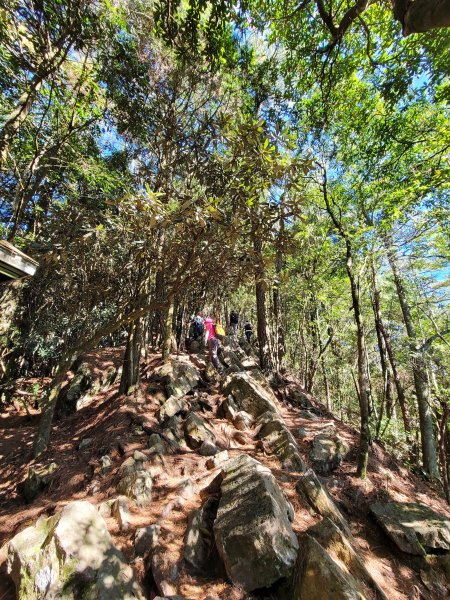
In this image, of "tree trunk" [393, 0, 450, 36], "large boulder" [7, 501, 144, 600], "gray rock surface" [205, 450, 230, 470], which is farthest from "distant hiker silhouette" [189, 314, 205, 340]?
"tree trunk" [393, 0, 450, 36]

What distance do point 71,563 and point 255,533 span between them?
6.67 feet

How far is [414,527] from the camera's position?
4602 millimetres

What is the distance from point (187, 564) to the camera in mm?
3430

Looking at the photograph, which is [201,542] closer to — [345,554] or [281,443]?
[345,554]

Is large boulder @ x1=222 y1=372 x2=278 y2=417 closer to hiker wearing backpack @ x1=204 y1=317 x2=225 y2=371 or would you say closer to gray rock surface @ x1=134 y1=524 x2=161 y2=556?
hiker wearing backpack @ x1=204 y1=317 x2=225 y2=371

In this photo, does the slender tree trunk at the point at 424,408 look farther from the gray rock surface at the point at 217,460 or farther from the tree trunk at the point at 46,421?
the tree trunk at the point at 46,421

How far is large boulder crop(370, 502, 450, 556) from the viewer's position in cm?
440

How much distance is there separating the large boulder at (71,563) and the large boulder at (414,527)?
404cm

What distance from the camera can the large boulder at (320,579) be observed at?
2.79m

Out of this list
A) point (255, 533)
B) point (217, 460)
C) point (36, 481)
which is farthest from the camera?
point (217, 460)

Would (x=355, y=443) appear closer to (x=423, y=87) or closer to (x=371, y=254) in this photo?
(x=371, y=254)

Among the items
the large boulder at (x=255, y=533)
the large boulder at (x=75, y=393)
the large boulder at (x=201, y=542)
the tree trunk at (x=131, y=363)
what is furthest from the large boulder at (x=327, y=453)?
the large boulder at (x=75, y=393)

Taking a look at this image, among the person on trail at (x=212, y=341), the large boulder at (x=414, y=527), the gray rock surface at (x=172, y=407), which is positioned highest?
the person on trail at (x=212, y=341)

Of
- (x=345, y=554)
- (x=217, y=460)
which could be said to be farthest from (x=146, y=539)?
(x=345, y=554)
